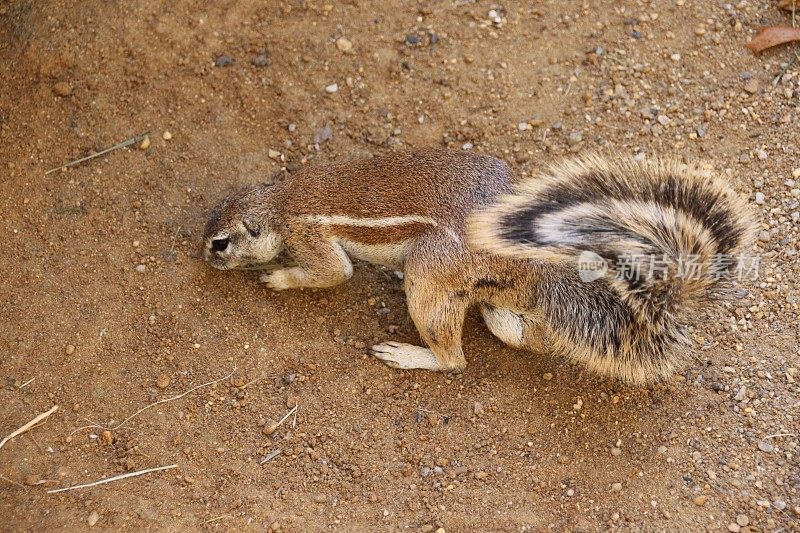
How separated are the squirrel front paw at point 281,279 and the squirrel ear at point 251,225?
27 centimetres

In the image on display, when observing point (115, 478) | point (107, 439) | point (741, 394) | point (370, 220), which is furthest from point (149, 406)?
point (741, 394)

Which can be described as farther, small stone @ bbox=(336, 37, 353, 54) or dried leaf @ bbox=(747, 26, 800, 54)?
small stone @ bbox=(336, 37, 353, 54)

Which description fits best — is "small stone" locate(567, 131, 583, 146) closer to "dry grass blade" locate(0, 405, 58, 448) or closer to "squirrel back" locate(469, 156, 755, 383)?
"squirrel back" locate(469, 156, 755, 383)

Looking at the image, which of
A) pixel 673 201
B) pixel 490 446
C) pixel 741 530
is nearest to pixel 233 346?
pixel 490 446

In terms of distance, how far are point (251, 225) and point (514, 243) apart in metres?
1.68

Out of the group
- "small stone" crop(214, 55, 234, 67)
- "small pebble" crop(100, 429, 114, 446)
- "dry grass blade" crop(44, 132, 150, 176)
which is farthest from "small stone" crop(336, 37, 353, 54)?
"small pebble" crop(100, 429, 114, 446)

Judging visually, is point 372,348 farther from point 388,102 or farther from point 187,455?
point 388,102

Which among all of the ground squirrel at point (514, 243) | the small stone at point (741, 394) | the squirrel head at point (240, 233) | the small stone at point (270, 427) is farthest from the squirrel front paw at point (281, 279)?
the small stone at point (741, 394)

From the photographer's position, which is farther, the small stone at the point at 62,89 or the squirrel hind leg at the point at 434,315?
the small stone at the point at 62,89

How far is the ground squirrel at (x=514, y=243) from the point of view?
364 centimetres

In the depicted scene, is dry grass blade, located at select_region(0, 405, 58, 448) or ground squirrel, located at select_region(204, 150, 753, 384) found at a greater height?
ground squirrel, located at select_region(204, 150, 753, 384)

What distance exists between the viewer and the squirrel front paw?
4.75m

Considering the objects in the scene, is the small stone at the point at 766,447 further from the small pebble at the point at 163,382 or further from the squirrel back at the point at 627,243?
the small pebble at the point at 163,382

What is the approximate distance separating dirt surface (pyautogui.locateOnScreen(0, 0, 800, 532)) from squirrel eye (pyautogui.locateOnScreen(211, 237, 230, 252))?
292 mm
